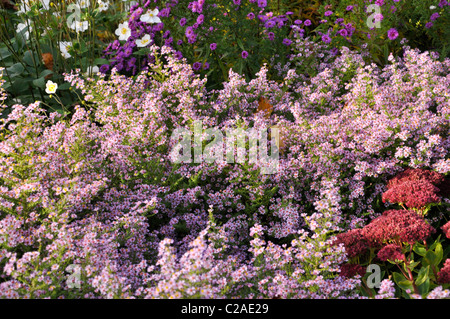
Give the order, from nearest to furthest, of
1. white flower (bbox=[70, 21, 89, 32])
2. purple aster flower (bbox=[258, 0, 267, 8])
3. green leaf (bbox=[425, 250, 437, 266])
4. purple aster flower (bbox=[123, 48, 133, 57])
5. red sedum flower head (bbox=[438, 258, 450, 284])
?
red sedum flower head (bbox=[438, 258, 450, 284]) < green leaf (bbox=[425, 250, 437, 266]) < purple aster flower (bbox=[258, 0, 267, 8]) < white flower (bbox=[70, 21, 89, 32]) < purple aster flower (bbox=[123, 48, 133, 57])

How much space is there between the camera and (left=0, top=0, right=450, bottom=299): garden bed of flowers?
6.97 ft

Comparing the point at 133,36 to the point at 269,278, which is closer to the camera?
the point at 269,278

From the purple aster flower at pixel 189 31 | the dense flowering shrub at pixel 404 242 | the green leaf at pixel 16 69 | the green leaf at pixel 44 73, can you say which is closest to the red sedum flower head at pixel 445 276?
the dense flowering shrub at pixel 404 242

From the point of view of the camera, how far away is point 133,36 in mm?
4328

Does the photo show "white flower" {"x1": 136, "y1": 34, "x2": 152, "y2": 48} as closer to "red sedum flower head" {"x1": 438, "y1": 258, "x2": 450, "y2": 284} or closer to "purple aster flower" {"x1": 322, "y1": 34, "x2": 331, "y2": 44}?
"purple aster flower" {"x1": 322, "y1": 34, "x2": 331, "y2": 44}

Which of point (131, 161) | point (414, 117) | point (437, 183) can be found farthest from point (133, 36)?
point (437, 183)

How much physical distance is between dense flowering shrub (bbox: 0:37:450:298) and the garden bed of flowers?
0.01m

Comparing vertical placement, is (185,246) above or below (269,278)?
above

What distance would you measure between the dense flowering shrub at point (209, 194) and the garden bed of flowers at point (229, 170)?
0.01 meters

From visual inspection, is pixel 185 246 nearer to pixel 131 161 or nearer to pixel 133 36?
pixel 131 161

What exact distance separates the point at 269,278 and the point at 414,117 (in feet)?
4.92

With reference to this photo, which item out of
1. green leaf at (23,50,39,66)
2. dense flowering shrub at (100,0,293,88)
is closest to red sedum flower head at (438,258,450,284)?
Result: dense flowering shrub at (100,0,293,88)
